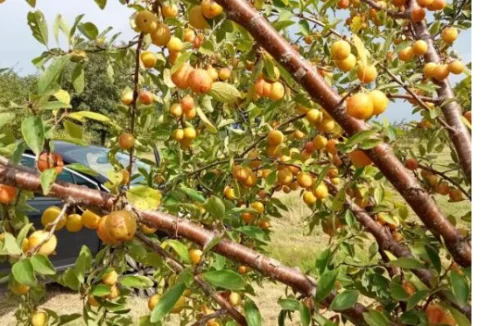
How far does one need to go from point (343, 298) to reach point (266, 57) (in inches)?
20.1

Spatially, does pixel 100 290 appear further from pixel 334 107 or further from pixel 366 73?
pixel 366 73

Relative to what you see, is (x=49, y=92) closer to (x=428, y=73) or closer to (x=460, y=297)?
(x=460, y=297)

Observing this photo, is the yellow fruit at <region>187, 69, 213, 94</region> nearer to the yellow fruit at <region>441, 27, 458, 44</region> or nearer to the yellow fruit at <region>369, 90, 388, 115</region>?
the yellow fruit at <region>369, 90, 388, 115</region>

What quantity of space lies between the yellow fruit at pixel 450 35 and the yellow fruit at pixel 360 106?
1170 mm

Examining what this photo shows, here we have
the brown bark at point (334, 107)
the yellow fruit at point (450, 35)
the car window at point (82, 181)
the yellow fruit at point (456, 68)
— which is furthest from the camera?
the car window at point (82, 181)

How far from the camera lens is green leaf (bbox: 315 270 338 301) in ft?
2.89

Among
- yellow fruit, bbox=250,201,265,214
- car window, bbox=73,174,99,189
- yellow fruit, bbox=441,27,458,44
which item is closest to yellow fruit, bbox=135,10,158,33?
yellow fruit, bbox=250,201,265,214

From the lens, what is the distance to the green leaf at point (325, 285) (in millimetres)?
879

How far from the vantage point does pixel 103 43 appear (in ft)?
3.87

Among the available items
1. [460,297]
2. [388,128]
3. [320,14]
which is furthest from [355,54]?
[460,297]

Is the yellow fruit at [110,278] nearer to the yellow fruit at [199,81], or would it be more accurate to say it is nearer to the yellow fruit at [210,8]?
the yellow fruit at [199,81]

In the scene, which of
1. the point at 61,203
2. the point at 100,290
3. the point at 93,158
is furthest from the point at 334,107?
the point at 93,158

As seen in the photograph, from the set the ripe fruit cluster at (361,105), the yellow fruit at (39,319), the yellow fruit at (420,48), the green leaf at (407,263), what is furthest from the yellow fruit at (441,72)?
the yellow fruit at (39,319)

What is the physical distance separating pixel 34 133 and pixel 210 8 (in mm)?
391
